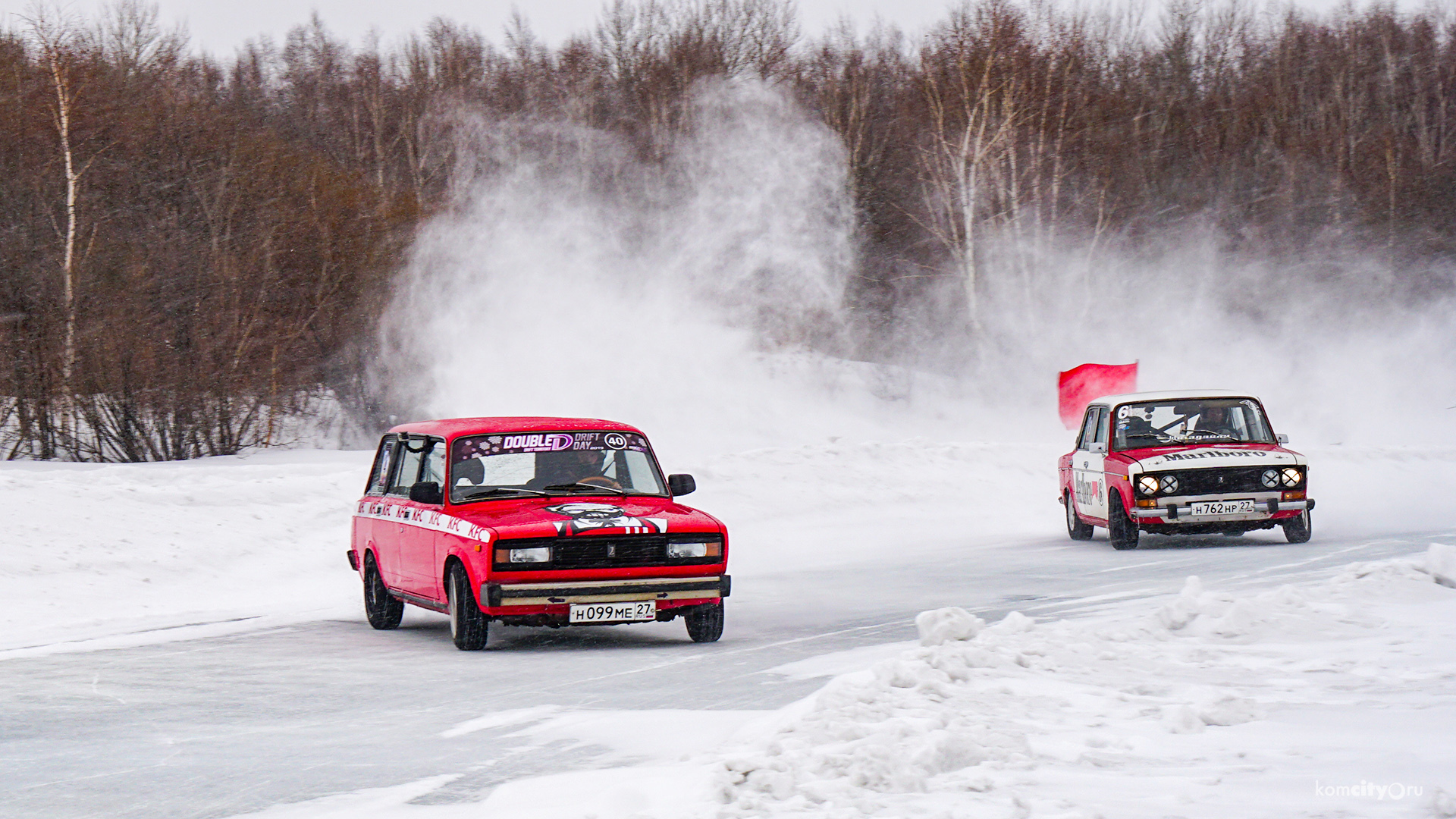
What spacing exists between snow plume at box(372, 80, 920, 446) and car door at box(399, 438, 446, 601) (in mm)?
23096

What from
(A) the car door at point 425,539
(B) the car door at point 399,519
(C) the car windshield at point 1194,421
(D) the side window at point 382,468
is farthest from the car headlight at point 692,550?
(C) the car windshield at point 1194,421

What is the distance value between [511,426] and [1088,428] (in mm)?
8423

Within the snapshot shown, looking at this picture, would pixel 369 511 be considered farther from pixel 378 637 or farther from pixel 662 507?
pixel 662 507

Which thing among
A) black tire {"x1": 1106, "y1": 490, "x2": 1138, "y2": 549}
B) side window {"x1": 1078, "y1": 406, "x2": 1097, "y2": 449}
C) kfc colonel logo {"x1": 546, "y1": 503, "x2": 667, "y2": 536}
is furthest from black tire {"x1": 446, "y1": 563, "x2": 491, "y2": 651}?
side window {"x1": 1078, "y1": 406, "x2": 1097, "y2": 449}

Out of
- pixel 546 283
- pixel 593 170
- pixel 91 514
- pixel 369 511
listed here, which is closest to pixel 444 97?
pixel 593 170

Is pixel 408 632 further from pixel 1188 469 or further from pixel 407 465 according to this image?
pixel 1188 469

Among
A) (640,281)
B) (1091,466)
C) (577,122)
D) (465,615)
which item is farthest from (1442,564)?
(577,122)

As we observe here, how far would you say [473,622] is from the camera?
9.09 metres

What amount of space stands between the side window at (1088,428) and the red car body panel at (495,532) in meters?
7.49

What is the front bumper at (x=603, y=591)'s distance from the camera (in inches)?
344

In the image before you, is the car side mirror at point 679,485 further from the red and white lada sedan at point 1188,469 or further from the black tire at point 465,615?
the red and white lada sedan at point 1188,469

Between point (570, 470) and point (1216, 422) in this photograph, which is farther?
point (1216, 422)

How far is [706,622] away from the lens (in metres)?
9.44

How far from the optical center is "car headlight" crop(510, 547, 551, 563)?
877cm
